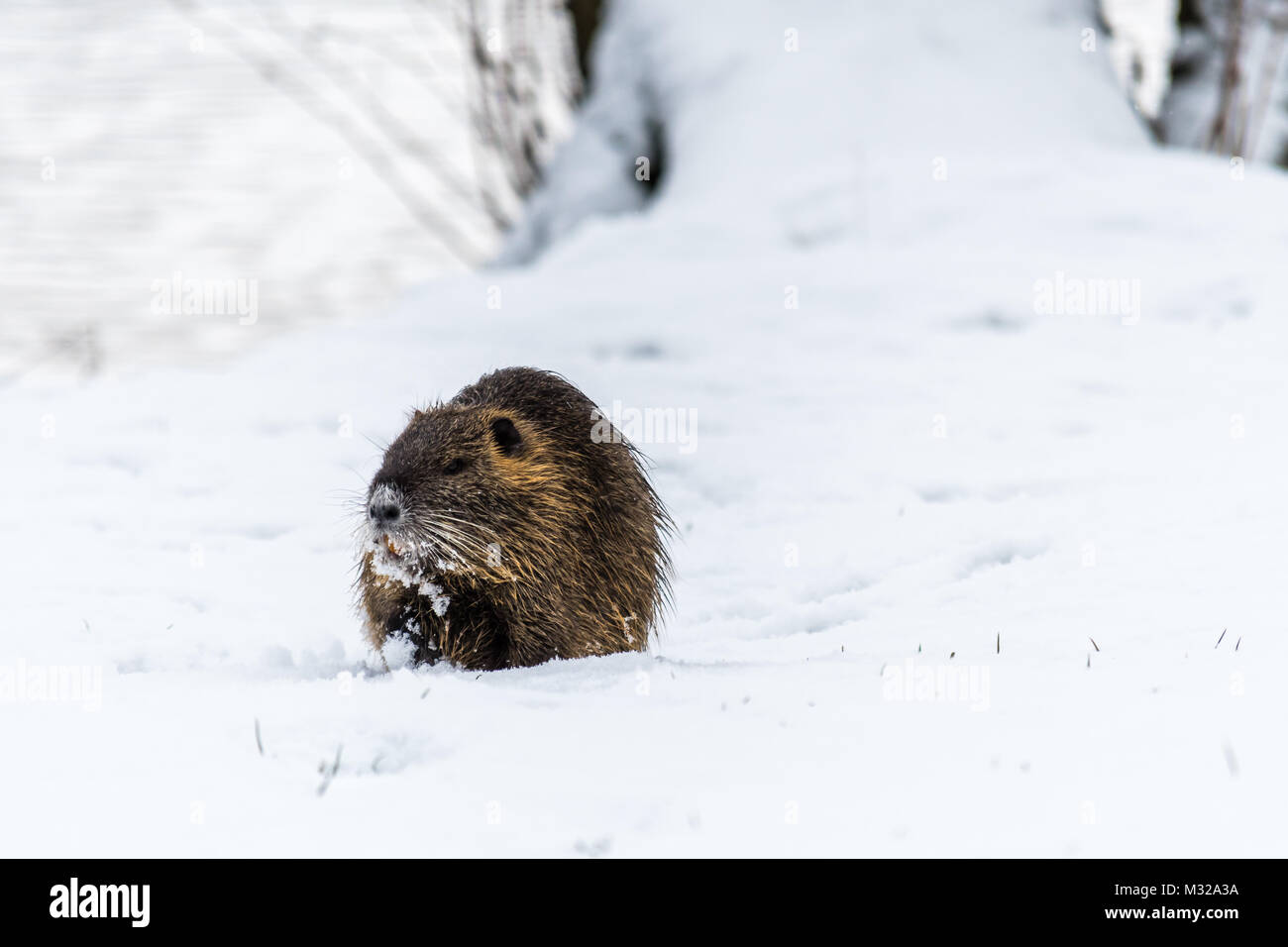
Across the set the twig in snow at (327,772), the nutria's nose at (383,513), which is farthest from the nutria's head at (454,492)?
the twig in snow at (327,772)

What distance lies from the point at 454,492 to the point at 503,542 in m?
0.19

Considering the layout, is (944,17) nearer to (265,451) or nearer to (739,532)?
(739,532)

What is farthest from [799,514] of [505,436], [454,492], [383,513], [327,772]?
[327,772]

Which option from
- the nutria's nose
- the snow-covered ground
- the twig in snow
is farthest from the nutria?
the twig in snow

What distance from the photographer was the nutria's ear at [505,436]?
337 cm

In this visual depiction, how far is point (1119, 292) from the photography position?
5.96 metres

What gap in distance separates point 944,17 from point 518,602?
20.1 feet

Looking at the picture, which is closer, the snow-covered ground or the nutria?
the snow-covered ground

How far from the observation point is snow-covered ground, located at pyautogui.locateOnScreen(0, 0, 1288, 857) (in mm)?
2223

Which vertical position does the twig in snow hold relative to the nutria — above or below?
above

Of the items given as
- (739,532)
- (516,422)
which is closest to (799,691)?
(516,422)

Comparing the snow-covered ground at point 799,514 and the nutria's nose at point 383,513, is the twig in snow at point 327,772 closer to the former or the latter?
the snow-covered ground at point 799,514

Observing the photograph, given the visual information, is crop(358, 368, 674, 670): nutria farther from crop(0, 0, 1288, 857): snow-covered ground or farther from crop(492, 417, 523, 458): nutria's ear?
crop(0, 0, 1288, 857): snow-covered ground
